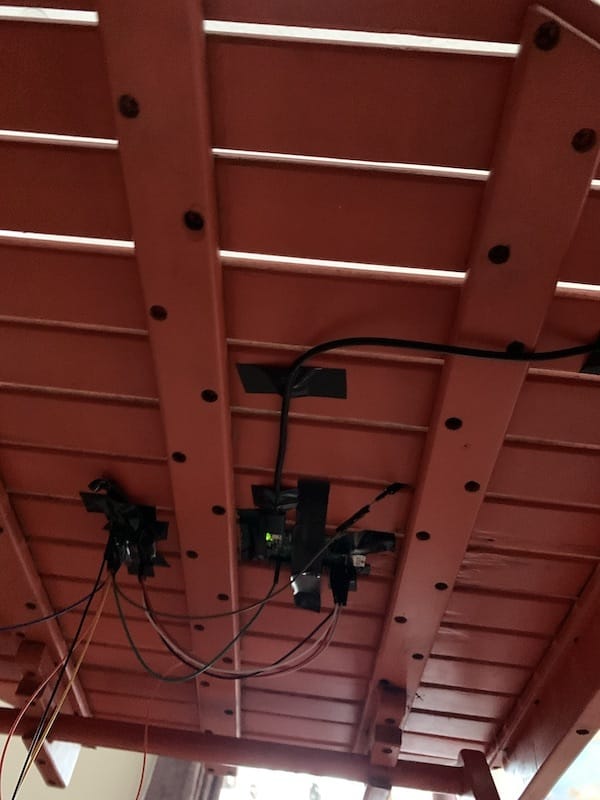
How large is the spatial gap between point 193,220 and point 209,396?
0.26 m

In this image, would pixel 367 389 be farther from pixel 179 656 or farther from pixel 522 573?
pixel 179 656

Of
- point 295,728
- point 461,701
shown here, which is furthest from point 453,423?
point 295,728

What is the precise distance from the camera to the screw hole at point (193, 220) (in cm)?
70

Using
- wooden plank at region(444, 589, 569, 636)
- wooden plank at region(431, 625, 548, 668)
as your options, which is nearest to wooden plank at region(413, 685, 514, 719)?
wooden plank at region(431, 625, 548, 668)

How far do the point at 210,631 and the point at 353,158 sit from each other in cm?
92

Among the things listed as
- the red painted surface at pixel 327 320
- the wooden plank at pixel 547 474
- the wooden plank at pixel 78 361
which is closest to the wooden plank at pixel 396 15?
the red painted surface at pixel 327 320

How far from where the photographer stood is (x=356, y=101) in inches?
25.3

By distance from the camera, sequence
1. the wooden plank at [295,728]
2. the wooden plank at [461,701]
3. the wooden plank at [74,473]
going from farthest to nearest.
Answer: the wooden plank at [295,728], the wooden plank at [461,701], the wooden plank at [74,473]

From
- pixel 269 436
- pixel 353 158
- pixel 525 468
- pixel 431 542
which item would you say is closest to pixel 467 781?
pixel 431 542

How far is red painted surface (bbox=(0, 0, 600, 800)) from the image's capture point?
625 millimetres

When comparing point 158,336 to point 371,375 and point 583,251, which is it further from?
point 583,251

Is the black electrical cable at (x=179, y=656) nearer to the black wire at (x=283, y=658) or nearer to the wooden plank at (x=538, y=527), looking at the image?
the black wire at (x=283, y=658)

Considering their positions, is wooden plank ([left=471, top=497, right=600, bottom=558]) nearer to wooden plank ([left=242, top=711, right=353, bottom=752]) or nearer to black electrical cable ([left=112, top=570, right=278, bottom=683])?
black electrical cable ([left=112, top=570, right=278, bottom=683])

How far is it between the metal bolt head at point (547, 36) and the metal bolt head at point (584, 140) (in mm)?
86
